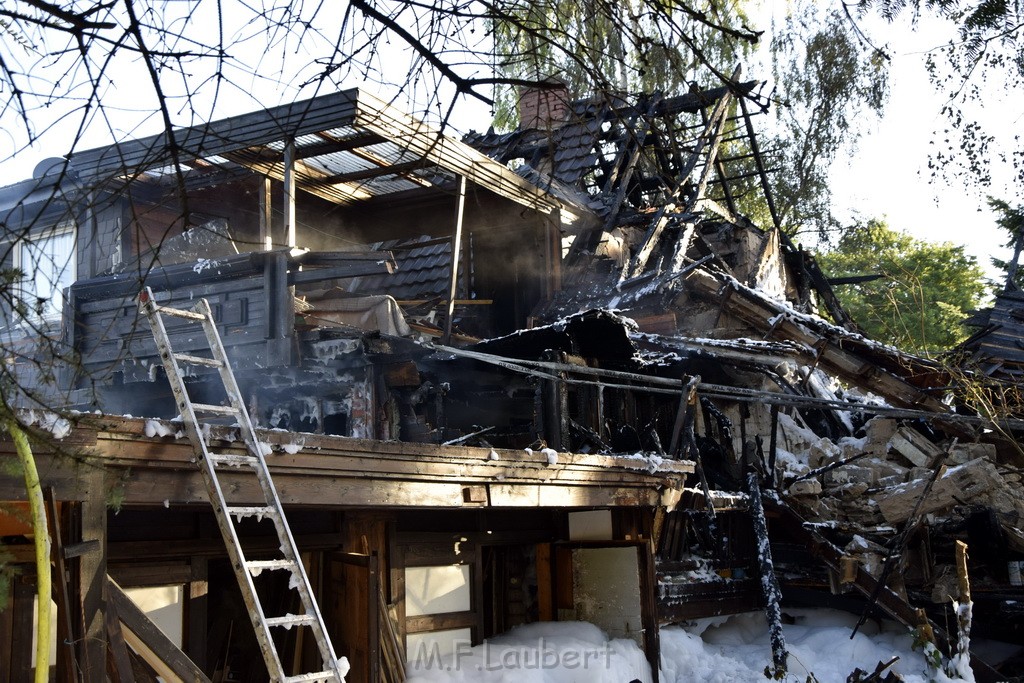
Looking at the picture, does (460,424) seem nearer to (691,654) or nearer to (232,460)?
(691,654)

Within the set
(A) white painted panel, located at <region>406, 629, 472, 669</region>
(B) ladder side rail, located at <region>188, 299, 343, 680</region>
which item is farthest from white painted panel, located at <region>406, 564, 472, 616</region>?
(B) ladder side rail, located at <region>188, 299, 343, 680</region>

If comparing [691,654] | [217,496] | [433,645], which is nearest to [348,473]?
[217,496]

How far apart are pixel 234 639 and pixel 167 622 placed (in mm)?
1271

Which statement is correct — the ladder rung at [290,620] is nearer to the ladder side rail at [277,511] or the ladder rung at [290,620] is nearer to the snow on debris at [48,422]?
the ladder side rail at [277,511]

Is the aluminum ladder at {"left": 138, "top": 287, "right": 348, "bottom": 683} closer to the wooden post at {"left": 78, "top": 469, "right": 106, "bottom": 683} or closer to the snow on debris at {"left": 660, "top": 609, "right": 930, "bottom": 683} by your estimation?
the wooden post at {"left": 78, "top": 469, "right": 106, "bottom": 683}

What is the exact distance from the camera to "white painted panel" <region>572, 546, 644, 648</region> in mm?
10469

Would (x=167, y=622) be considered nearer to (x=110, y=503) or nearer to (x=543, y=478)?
(x=110, y=503)

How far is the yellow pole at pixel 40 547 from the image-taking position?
4.40 m

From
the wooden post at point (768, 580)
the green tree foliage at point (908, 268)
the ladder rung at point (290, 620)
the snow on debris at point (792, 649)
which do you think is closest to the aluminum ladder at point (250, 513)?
the ladder rung at point (290, 620)

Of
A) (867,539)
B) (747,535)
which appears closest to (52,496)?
(747,535)

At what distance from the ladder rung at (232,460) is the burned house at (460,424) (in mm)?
51

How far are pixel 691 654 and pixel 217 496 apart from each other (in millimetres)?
7712

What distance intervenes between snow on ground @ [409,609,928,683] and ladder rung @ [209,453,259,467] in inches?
139

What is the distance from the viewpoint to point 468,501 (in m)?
7.84
